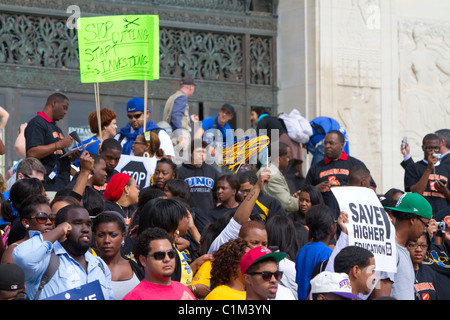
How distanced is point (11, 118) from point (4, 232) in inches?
244

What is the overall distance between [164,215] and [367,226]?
5.33ft

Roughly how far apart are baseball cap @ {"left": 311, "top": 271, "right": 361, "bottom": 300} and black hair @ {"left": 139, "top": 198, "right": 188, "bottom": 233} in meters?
1.65

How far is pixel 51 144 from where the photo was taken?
1109 centimetres

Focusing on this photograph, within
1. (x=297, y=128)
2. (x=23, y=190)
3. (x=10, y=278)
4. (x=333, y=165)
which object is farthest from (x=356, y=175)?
(x=10, y=278)

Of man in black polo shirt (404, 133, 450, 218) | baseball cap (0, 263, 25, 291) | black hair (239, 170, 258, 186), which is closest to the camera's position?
baseball cap (0, 263, 25, 291)

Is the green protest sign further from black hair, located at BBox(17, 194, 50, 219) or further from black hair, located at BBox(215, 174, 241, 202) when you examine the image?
black hair, located at BBox(17, 194, 50, 219)

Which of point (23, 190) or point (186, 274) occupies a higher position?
point (23, 190)

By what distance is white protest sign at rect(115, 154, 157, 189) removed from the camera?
38.4ft

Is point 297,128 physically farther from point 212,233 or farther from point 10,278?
point 10,278

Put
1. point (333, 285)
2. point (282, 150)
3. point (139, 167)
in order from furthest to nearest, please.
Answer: point (282, 150) → point (139, 167) → point (333, 285)

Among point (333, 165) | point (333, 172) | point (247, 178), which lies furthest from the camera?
point (333, 165)

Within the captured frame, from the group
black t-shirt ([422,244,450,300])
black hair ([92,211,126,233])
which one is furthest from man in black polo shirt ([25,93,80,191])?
black t-shirt ([422,244,450,300])

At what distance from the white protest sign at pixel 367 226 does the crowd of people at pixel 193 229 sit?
Answer: 0.08 m
